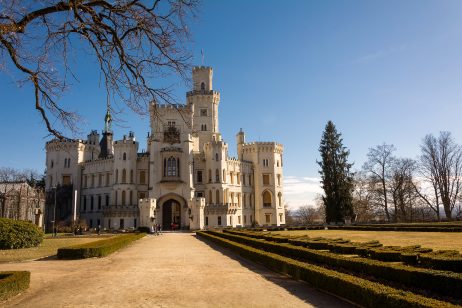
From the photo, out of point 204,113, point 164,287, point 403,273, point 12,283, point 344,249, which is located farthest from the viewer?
point 204,113

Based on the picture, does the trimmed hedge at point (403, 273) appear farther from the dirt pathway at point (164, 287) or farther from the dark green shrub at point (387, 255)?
the dirt pathway at point (164, 287)

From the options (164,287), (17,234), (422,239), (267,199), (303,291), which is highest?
(267,199)

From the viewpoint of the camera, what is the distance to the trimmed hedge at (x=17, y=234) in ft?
80.9

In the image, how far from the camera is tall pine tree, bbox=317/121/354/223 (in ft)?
192

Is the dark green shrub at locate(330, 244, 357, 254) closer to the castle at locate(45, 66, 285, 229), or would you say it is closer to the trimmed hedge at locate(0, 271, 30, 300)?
the trimmed hedge at locate(0, 271, 30, 300)

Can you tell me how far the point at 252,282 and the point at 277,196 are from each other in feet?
197

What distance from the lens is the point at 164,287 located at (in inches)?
446

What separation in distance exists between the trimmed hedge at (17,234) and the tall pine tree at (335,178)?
43.7 meters

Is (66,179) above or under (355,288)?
above

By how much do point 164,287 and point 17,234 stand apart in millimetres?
18771

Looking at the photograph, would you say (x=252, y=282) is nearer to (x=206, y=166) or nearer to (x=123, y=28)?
(x=123, y=28)

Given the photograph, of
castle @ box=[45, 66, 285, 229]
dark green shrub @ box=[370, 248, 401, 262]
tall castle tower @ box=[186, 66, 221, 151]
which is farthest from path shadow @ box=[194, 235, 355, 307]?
tall castle tower @ box=[186, 66, 221, 151]

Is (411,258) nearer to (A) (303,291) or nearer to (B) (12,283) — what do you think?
(A) (303,291)

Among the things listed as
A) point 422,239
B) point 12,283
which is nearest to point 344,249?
point 12,283
